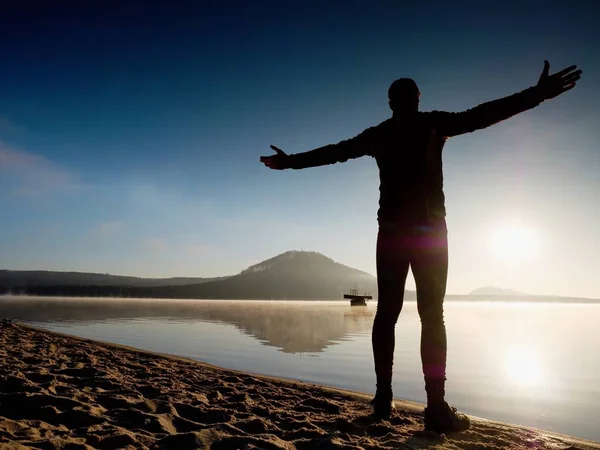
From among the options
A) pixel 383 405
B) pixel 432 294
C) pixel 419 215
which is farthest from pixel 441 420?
pixel 419 215

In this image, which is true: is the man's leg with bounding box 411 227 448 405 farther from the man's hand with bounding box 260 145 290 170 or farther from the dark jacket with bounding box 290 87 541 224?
the man's hand with bounding box 260 145 290 170

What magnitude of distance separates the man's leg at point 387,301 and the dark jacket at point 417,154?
10.9 inches

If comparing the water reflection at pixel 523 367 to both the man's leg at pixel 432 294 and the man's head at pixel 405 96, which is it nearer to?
the man's leg at pixel 432 294

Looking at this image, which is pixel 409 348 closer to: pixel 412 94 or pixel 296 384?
pixel 296 384

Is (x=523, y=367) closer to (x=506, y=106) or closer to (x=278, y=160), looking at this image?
(x=506, y=106)

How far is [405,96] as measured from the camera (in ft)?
13.2

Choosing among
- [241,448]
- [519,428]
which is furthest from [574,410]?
[241,448]

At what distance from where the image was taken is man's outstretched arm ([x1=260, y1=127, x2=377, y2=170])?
4246 millimetres

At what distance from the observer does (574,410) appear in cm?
638

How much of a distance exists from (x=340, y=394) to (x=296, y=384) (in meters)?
0.92

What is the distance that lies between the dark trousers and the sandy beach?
1.86 ft

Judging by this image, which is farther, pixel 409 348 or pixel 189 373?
pixel 409 348

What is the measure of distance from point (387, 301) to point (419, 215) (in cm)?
95

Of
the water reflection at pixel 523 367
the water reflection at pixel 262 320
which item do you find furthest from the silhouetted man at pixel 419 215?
the water reflection at pixel 262 320
